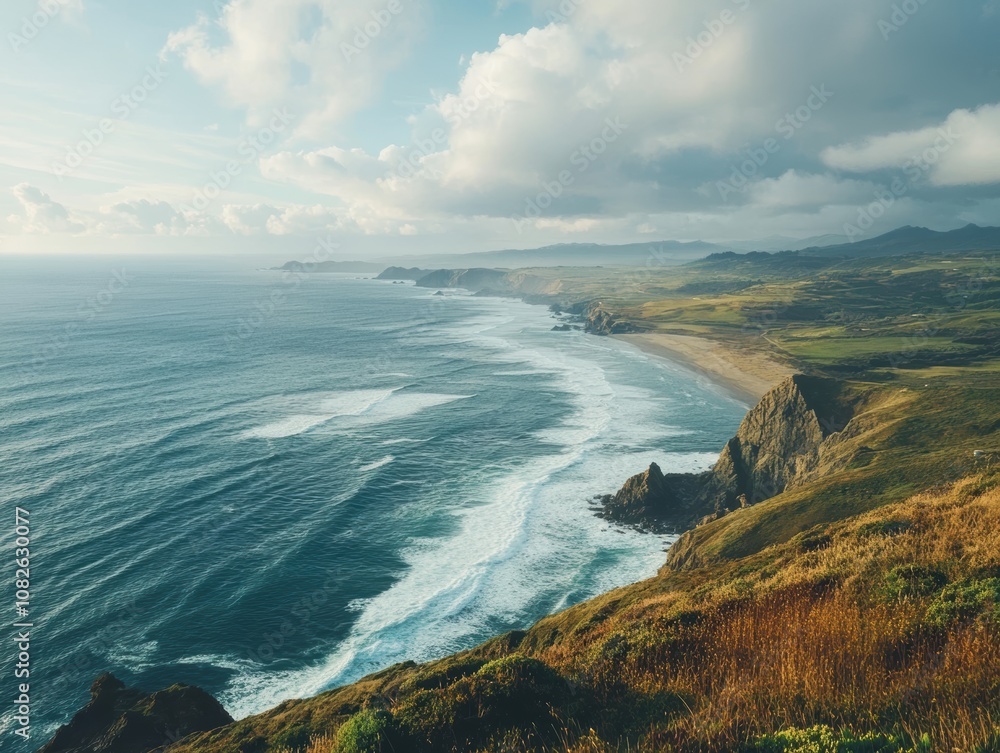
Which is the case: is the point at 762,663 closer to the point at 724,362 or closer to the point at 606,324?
the point at 724,362

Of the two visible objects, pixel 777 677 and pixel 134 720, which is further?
pixel 134 720

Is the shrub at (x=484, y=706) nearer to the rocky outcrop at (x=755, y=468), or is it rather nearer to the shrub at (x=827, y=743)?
the shrub at (x=827, y=743)

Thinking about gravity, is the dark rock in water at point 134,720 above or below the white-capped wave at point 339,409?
below

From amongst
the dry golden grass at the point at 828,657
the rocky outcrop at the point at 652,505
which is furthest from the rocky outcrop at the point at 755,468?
the dry golden grass at the point at 828,657

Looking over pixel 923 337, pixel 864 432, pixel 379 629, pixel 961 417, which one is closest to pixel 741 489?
pixel 864 432

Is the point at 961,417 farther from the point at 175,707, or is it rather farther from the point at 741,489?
the point at 175,707

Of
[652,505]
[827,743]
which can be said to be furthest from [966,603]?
[652,505]

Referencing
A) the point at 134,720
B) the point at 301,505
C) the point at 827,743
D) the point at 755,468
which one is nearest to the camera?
the point at 827,743
